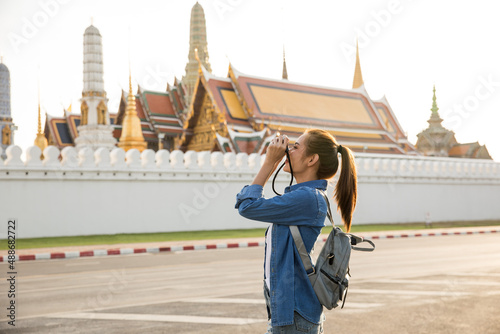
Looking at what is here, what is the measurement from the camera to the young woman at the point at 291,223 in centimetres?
233

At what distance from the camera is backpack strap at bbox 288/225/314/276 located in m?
2.35

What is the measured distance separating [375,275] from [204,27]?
4414 cm

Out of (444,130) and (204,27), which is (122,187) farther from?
(444,130)

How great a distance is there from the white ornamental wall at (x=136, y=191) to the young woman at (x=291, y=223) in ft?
43.8

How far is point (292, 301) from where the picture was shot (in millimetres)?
2316

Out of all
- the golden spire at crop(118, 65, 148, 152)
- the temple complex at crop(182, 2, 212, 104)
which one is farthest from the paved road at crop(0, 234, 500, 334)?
the temple complex at crop(182, 2, 212, 104)

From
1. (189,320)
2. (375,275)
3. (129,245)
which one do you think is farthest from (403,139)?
(189,320)

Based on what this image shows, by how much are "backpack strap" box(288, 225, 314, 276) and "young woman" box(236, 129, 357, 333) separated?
16 millimetres

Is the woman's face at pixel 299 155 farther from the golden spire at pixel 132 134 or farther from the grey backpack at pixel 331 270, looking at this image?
the golden spire at pixel 132 134

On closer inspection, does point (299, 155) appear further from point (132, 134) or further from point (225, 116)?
point (132, 134)

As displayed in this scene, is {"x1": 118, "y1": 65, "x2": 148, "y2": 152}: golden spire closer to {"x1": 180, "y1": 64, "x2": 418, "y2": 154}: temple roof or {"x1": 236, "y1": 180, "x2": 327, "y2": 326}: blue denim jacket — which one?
{"x1": 180, "y1": 64, "x2": 418, "y2": 154}: temple roof

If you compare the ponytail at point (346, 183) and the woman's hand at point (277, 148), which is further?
the ponytail at point (346, 183)

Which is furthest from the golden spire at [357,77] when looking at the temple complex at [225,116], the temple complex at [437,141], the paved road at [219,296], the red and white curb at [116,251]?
the paved road at [219,296]

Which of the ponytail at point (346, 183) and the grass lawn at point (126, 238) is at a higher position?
the ponytail at point (346, 183)
